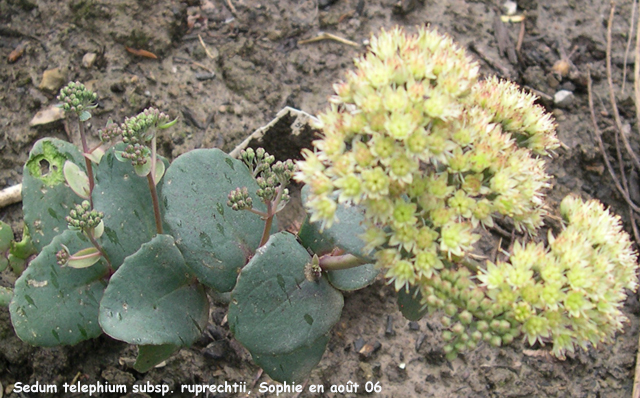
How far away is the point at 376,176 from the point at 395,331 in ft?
4.69

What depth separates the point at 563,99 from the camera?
345 centimetres

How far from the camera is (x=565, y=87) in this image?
11.5ft

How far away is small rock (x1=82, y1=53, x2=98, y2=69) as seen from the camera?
10.6 ft

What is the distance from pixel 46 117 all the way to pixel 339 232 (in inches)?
79.6

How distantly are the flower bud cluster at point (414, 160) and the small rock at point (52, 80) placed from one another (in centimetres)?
206

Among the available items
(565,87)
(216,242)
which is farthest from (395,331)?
(565,87)

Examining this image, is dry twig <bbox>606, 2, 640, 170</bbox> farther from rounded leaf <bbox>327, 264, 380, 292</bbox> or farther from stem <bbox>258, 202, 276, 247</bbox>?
stem <bbox>258, 202, 276, 247</bbox>

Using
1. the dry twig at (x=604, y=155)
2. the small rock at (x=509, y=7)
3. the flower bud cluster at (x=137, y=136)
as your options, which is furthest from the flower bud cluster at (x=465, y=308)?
the small rock at (x=509, y=7)

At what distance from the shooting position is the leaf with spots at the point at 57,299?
219cm

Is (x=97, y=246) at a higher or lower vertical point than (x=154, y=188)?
lower

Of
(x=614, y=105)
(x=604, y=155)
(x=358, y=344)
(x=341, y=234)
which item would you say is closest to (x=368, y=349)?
(x=358, y=344)

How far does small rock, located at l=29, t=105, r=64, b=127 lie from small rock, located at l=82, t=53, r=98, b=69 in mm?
312

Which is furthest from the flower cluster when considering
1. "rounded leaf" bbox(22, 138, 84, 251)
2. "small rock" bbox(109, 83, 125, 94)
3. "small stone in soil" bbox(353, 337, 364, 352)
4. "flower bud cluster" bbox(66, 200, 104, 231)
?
"small rock" bbox(109, 83, 125, 94)

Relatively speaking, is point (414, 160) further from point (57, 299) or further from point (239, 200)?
point (57, 299)
